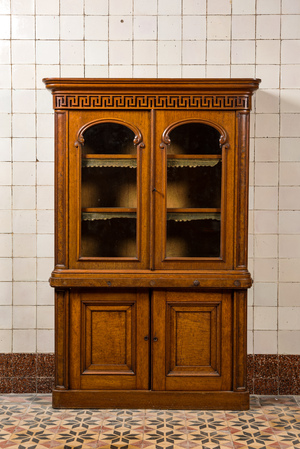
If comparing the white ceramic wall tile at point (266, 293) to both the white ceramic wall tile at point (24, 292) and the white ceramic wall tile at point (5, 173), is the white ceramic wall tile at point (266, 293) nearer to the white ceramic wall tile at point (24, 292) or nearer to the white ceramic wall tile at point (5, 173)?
the white ceramic wall tile at point (24, 292)

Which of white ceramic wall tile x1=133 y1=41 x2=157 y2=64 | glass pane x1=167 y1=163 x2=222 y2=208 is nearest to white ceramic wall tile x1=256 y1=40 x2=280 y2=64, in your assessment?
white ceramic wall tile x1=133 y1=41 x2=157 y2=64

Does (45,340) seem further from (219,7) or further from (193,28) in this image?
(219,7)

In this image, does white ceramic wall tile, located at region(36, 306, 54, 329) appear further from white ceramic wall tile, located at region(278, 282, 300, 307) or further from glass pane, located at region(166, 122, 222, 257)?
white ceramic wall tile, located at region(278, 282, 300, 307)

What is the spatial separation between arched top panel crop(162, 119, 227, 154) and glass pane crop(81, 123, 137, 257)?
270 millimetres

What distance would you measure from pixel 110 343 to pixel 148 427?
60 cm

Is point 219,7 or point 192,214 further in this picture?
point 219,7

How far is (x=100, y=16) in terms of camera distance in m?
3.92

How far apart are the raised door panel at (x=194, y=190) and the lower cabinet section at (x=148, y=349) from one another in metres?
0.27

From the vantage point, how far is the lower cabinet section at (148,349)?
11.8ft

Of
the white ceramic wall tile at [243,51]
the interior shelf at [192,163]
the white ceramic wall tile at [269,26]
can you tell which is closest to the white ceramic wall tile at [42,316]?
the interior shelf at [192,163]

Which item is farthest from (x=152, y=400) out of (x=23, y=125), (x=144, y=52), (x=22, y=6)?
(x=22, y=6)

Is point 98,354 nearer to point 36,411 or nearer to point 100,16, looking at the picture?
point 36,411

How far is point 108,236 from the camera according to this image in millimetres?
3580

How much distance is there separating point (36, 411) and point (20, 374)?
1.42 feet
